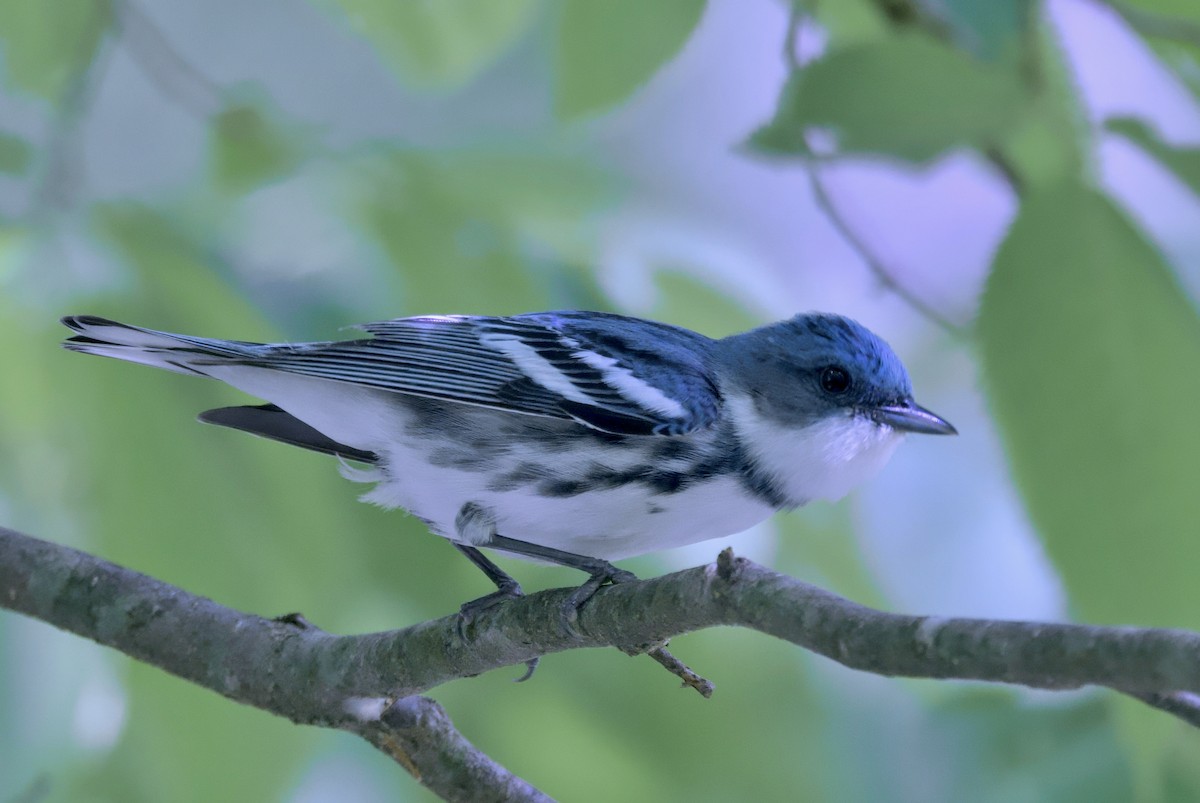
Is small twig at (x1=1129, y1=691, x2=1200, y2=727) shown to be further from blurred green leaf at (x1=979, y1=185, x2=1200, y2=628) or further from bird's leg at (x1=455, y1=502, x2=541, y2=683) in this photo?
bird's leg at (x1=455, y1=502, x2=541, y2=683)

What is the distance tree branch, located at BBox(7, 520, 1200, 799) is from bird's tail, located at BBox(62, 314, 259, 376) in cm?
28

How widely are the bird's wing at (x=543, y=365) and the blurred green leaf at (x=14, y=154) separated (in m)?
0.47

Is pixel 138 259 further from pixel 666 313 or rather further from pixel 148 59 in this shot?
pixel 666 313

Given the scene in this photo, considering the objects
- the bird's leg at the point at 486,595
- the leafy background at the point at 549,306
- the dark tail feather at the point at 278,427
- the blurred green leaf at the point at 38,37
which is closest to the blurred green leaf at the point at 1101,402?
the leafy background at the point at 549,306

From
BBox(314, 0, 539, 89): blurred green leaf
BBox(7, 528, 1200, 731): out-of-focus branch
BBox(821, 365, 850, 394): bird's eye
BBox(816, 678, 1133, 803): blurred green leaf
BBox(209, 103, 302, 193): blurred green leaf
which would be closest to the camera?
BBox(7, 528, 1200, 731): out-of-focus branch

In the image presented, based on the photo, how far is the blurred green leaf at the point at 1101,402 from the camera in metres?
1.07

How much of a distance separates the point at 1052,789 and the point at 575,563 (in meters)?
1.18

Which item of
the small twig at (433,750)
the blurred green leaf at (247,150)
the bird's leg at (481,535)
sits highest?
the blurred green leaf at (247,150)

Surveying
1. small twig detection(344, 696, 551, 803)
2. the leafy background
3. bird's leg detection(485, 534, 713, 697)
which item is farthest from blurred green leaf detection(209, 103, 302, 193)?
small twig detection(344, 696, 551, 803)

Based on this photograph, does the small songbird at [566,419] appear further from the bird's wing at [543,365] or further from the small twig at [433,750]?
the small twig at [433,750]

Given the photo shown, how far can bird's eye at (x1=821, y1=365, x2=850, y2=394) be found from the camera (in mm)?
1687

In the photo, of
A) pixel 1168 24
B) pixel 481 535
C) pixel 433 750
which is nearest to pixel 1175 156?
pixel 1168 24

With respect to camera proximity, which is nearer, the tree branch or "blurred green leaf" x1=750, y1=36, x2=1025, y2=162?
the tree branch

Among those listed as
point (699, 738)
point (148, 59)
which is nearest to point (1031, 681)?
point (699, 738)
